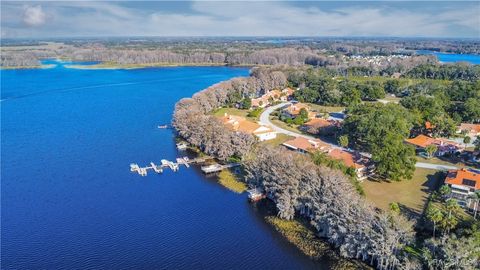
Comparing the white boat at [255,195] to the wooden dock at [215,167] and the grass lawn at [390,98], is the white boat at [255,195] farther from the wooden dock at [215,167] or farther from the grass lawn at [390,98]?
the grass lawn at [390,98]

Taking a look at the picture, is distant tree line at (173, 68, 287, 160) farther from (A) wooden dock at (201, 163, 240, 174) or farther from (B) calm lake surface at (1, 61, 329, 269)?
(B) calm lake surface at (1, 61, 329, 269)

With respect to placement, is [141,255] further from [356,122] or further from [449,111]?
[449,111]

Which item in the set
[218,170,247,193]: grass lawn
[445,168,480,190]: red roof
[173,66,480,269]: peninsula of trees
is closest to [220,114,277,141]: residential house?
[173,66,480,269]: peninsula of trees

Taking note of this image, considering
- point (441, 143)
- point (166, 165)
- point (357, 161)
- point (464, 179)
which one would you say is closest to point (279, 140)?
point (357, 161)

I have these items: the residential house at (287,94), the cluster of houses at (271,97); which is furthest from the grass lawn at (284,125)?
the residential house at (287,94)

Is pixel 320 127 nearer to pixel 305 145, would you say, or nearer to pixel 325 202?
pixel 305 145

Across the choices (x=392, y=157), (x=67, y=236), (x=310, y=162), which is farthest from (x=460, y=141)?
(x=67, y=236)
